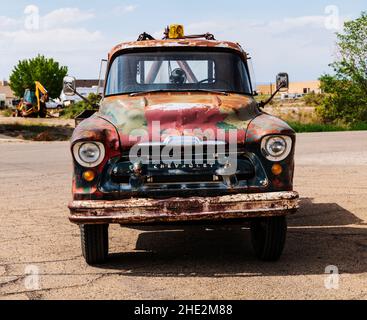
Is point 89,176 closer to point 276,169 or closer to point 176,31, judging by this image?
point 276,169

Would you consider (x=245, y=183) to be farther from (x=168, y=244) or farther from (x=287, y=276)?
(x=168, y=244)

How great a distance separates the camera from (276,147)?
5402mm

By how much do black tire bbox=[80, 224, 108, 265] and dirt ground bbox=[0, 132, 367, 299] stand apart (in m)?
0.10

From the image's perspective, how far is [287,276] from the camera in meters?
5.27

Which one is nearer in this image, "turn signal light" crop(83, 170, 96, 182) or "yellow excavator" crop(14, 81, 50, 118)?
"turn signal light" crop(83, 170, 96, 182)

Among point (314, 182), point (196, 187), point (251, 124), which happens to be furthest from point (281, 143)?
point (314, 182)

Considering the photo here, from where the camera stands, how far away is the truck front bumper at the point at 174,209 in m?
5.20

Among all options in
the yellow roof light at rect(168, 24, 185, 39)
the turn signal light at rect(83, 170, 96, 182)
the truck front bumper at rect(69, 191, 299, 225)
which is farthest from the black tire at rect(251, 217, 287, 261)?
the yellow roof light at rect(168, 24, 185, 39)

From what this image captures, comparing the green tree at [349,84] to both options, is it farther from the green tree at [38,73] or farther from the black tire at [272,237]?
the green tree at [38,73]

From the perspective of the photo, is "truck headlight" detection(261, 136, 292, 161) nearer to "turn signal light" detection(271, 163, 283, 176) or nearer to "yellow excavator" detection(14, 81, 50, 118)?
"turn signal light" detection(271, 163, 283, 176)

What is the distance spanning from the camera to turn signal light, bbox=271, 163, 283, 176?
17.7 ft

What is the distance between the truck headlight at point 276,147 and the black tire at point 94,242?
1.47m

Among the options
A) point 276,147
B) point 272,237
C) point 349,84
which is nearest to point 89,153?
point 276,147
